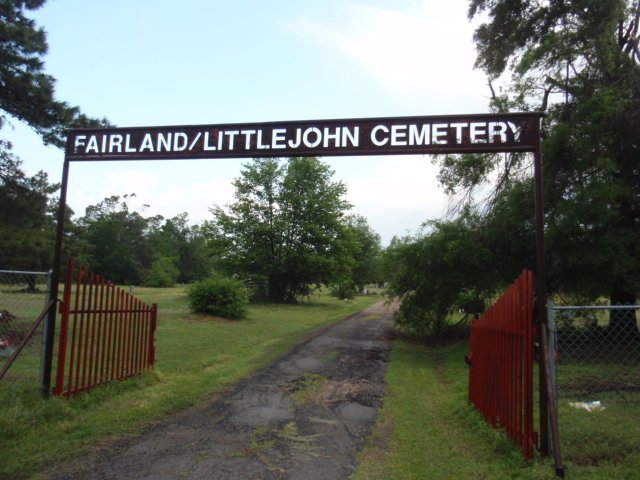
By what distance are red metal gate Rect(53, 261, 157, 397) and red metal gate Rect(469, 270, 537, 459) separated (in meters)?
5.13

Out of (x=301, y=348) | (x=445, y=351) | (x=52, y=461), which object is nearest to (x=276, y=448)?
(x=52, y=461)

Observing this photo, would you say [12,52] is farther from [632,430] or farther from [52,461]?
[632,430]

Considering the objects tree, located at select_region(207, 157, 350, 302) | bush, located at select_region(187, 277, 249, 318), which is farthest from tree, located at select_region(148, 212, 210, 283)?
bush, located at select_region(187, 277, 249, 318)

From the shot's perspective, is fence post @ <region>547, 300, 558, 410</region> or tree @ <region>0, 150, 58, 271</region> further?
tree @ <region>0, 150, 58, 271</region>

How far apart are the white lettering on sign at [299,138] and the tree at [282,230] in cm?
2905

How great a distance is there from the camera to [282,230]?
36625 mm

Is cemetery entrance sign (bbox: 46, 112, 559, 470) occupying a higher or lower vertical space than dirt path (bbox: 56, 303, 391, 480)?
higher

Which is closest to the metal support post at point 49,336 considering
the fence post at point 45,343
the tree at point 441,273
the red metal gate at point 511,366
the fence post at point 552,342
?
the fence post at point 45,343

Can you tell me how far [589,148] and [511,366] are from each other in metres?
7.88

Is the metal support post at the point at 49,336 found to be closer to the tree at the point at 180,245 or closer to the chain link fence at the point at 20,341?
the chain link fence at the point at 20,341

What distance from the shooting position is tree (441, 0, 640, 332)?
35.8 feet

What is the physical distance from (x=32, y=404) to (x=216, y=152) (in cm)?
376

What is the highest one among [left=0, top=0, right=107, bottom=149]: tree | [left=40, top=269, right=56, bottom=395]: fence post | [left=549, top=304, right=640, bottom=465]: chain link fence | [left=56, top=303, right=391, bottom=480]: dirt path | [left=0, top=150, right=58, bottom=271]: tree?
[left=0, top=0, right=107, bottom=149]: tree

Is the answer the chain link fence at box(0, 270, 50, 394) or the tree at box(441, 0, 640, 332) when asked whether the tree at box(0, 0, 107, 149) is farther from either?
the tree at box(441, 0, 640, 332)
